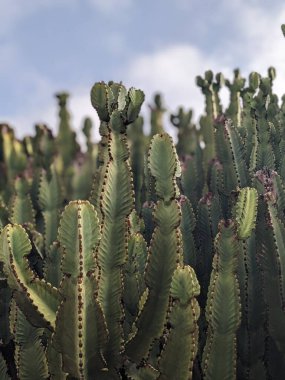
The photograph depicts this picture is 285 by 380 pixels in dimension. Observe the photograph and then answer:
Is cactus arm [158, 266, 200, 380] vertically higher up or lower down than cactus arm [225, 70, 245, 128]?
lower down

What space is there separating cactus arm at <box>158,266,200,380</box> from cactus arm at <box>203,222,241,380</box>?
0.15 metres

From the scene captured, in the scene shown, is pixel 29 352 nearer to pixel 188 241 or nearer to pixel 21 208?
pixel 188 241

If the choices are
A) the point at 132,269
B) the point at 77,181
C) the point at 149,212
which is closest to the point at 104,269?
the point at 132,269

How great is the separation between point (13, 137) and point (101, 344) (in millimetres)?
6019

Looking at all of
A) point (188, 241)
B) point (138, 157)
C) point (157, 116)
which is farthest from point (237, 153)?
point (157, 116)

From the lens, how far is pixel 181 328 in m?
2.28

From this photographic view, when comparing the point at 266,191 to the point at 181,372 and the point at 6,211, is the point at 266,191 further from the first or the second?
the point at 6,211

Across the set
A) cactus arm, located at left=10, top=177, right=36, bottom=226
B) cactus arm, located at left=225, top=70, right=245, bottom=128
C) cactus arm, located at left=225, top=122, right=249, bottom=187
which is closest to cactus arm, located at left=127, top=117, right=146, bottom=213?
cactus arm, located at left=225, top=70, right=245, bottom=128

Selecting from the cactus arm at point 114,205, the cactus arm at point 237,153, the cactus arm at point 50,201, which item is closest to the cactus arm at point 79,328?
the cactus arm at point 114,205

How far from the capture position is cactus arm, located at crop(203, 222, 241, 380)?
8.04 feet

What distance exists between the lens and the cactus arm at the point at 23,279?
241cm

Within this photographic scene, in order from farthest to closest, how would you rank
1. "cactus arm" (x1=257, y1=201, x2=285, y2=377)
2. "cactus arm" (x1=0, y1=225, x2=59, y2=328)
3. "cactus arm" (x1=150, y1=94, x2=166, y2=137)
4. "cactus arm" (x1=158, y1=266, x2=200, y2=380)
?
"cactus arm" (x1=150, y1=94, x2=166, y2=137)
"cactus arm" (x1=257, y1=201, x2=285, y2=377)
"cactus arm" (x1=0, y1=225, x2=59, y2=328)
"cactus arm" (x1=158, y1=266, x2=200, y2=380)

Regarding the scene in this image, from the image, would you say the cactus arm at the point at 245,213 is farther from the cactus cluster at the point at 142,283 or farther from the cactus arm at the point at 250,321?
the cactus arm at the point at 250,321

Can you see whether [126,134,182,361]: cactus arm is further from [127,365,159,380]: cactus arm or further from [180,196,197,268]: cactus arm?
[180,196,197,268]: cactus arm
